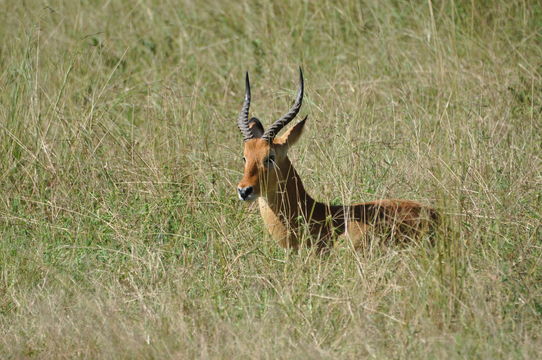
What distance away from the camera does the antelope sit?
5.59m

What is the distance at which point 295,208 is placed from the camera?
19.4ft

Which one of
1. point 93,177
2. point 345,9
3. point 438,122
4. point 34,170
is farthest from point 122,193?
point 345,9

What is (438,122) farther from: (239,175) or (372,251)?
(372,251)

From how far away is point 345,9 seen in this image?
30.2 ft

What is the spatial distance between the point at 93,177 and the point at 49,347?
216cm

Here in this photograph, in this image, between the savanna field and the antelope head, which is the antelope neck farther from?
the savanna field

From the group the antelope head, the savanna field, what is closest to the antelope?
the antelope head

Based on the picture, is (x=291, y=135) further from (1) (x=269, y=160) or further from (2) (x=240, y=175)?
(2) (x=240, y=175)

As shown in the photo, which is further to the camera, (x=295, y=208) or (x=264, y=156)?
(x=295, y=208)

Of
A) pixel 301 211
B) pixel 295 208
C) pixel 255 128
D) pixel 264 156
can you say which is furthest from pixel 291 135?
pixel 301 211

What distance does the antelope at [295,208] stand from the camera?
5590 millimetres

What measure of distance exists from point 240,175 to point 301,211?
3.82ft

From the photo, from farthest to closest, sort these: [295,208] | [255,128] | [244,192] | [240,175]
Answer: [240,175]
[255,128]
[295,208]
[244,192]

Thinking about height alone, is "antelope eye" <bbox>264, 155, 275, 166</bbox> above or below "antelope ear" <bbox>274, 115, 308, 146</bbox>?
below
